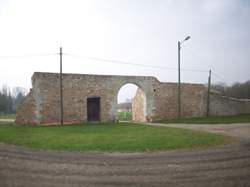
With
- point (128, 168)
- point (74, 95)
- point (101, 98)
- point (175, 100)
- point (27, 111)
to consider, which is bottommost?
point (128, 168)

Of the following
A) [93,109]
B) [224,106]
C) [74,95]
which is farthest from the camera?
[224,106]

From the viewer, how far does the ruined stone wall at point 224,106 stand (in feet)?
90.9

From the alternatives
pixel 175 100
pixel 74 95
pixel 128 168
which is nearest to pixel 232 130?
pixel 128 168

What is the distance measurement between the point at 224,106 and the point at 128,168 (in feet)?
81.4

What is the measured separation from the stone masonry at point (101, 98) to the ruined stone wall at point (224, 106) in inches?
23.0

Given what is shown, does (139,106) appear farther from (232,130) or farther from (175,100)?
(232,130)

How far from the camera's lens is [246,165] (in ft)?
21.1

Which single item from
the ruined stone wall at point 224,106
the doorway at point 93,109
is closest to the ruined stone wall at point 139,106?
the doorway at point 93,109

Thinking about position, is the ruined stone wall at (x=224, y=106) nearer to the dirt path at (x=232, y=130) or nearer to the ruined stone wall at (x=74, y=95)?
the ruined stone wall at (x=74, y=95)

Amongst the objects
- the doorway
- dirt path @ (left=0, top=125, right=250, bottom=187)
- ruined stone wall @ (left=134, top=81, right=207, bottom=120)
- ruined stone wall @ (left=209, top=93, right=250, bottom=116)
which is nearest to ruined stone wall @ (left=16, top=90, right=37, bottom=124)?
the doorway

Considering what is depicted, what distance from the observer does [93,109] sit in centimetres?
2194

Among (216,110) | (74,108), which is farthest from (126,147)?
(216,110)

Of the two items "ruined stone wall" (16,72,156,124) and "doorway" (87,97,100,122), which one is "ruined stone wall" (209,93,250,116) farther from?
"doorway" (87,97,100,122)

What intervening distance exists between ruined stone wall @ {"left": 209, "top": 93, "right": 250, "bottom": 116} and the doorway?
534 inches
